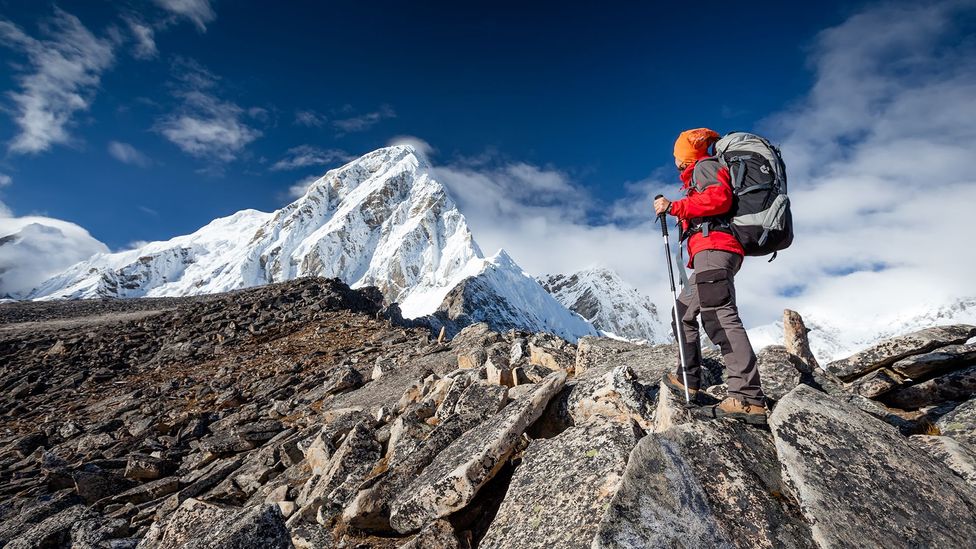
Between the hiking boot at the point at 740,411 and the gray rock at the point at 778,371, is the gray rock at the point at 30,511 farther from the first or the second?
the gray rock at the point at 778,371

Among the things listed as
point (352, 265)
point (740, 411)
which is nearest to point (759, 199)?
point (740, 411)

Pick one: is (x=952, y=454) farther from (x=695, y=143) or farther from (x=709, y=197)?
(x=695, y=143)

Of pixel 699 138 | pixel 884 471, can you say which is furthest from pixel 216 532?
pixel 699 138

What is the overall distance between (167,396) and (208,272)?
→ 204 meters

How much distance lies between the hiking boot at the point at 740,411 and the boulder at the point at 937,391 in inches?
101

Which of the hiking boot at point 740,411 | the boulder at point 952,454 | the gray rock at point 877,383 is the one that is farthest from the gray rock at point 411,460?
the gray rock at point 877,383

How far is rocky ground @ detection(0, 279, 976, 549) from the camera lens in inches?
116

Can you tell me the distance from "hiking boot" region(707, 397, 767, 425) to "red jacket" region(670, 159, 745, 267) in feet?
4.77

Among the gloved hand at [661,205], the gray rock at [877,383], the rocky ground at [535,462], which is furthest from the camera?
the gray rock at [877,383]

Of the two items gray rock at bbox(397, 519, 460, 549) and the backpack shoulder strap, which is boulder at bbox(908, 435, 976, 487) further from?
gray rock at bbox(397, 519, 460, 549)

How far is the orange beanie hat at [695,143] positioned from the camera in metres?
5.11

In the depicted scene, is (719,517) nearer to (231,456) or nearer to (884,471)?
(884,471)

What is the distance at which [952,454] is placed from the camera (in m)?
3.59

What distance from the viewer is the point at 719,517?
9.40ft
